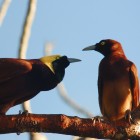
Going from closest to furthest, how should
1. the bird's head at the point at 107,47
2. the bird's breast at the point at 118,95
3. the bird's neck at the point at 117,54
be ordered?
1. the bird's breast at the point at 118,95
2. the bird's neck at the point at 117,54
3. the bird's head at the point at 107,47

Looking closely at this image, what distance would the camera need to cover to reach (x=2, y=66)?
4621 millimetres

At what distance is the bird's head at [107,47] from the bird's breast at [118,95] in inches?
25.1

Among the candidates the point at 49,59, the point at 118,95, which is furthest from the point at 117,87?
the point at 49,59

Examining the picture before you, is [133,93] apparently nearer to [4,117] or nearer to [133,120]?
[133,120]


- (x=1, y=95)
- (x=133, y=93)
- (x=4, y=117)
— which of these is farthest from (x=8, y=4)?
(x=4, y=117)

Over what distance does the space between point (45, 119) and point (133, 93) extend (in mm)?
1875

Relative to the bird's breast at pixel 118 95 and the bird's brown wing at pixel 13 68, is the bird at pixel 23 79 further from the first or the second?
the bird's breast at pixel 118 95

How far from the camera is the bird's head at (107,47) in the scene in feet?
17.9

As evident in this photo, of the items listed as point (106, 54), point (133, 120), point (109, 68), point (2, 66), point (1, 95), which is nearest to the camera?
point (133, 120)

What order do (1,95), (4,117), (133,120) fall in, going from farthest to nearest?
(1,95) → (133,120) → (4,117)

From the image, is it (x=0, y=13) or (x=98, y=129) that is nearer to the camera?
(x=98, y=129)

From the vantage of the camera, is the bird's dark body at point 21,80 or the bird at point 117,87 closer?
the bird's dark body at point 21,80

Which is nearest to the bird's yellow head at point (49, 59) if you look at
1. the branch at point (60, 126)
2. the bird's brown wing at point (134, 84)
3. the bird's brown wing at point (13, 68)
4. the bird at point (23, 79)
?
the bird at point (23, 79)

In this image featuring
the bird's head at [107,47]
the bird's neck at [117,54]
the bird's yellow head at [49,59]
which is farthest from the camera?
the bird's head at [107,47]
